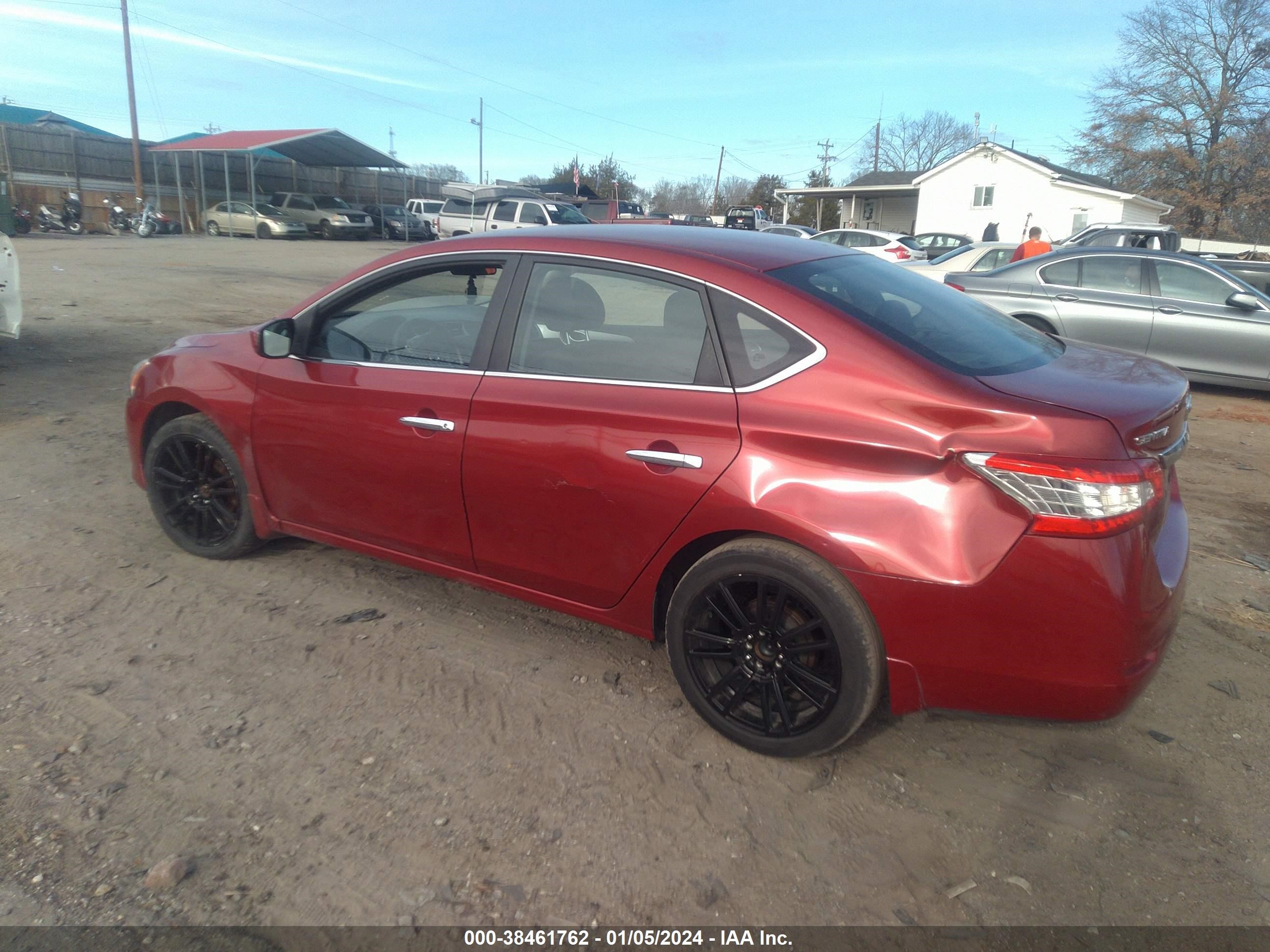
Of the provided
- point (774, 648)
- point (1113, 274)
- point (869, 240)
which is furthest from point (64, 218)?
point (774, 648)

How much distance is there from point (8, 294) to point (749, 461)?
7.92 metres

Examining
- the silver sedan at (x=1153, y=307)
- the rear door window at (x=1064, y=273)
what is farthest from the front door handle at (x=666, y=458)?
the rear door window at (x=1064, y=273)

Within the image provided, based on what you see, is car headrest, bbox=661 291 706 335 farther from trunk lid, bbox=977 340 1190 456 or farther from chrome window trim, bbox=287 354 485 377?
trunk lid, bbox=977 340 1190 456

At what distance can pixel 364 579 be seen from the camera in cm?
428

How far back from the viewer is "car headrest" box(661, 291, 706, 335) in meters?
3.04

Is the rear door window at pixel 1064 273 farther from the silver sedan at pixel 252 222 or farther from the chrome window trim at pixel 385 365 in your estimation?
the silver sedan at pixel 252 222

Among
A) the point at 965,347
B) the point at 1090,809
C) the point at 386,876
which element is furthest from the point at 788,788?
the point at 965,347

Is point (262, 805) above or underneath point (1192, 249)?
underneath

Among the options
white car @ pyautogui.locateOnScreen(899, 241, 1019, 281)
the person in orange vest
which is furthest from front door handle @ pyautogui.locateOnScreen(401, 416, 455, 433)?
white car @ pyautogui.locateOnScreen(899, 241, 1019, 281)

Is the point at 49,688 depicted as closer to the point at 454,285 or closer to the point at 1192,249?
the point at 454,285

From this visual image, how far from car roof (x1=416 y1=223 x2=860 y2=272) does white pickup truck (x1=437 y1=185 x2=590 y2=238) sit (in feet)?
64.4

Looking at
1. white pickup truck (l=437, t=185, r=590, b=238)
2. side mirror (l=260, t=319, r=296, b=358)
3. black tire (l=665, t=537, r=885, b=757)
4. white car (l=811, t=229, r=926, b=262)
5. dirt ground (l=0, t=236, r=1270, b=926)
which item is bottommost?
dirt ground (l=0, t=236, r=1270, b=926)

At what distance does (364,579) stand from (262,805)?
5.44 feet

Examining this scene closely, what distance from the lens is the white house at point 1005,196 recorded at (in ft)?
124
